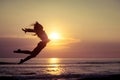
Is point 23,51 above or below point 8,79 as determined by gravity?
below

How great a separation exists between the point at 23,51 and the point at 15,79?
29765 mm

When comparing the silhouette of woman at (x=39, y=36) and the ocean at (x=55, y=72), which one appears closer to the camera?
the silhouette of woman at (x=39, y=36)

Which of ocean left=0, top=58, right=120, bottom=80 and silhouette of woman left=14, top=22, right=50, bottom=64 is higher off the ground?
Answer: ocean left=0, top=58, right=120, bottom=80

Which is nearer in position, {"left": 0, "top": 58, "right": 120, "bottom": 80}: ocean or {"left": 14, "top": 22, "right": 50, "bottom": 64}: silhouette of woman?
{"left": 14, "top": 22, "right": 50, "bottom": 64}: silhouette of woman

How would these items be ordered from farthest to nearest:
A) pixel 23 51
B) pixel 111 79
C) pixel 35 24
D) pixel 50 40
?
pixel 111 79
pixel 23 51
pixel 50 40
pixel 35 24

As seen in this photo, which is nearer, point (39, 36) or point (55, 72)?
point (39, 36)

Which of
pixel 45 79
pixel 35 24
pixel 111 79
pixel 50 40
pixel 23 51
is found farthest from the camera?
pixel 45 79

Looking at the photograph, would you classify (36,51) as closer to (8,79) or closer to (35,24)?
(35,24)

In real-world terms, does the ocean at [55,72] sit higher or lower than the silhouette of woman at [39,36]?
higher

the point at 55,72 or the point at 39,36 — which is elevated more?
the point at 55,72

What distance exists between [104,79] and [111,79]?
3.81ft

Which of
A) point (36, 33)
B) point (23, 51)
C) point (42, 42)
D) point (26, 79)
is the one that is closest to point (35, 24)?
point (36, 33)

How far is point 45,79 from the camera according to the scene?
4638 cm

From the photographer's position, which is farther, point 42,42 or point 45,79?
point 45,79
